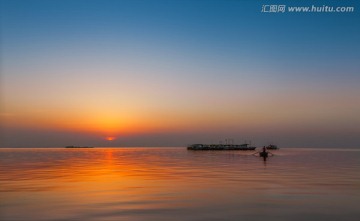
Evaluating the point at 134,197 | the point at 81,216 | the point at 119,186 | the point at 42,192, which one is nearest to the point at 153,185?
the point at 119,186

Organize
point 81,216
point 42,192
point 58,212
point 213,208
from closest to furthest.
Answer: point 81,216, point 58,212, point 213,208, point 42,192

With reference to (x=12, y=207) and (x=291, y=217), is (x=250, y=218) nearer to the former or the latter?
(x=291, y=217)

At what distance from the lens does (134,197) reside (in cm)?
3053

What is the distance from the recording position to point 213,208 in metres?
25.6

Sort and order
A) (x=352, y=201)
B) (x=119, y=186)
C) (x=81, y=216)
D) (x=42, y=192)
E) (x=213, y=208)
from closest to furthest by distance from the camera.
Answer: (x=81, y=216) < (x=213, y=208) < (x=352, y=201) < (x=42, y=192) < (x=119, y=186)

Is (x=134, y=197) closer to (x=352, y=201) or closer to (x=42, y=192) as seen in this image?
(x=42, y=192)

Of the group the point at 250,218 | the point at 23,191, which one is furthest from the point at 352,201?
the point at 23,191

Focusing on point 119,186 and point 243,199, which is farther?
point 119,186

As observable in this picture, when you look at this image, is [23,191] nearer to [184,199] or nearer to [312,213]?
[184,199]

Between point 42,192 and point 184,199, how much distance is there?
1337 cm

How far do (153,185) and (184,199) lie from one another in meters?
10.1

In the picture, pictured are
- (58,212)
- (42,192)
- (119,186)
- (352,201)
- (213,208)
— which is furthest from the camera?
(119,186)

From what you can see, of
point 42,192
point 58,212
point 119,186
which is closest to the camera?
point 58,212

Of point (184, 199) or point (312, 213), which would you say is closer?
point (312, 213)
